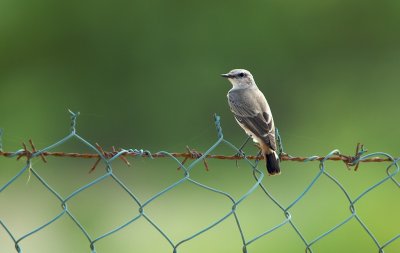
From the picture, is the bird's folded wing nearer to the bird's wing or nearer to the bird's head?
the bird's wing

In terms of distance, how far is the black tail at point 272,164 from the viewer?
16.3 feet

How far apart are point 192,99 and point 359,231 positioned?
234 inches

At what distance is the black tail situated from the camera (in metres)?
4.96

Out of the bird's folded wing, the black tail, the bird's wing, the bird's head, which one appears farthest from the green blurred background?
the black tail

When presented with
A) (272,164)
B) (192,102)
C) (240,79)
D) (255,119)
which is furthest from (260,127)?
(192,102)

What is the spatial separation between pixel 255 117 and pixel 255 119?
0.04 metres

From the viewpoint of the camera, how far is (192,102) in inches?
566

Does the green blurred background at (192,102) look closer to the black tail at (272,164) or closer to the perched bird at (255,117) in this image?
the perched bird at (255,117)

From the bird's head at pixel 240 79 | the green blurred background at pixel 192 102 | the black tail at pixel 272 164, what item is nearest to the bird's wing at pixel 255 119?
the black tail at pixel 272 164

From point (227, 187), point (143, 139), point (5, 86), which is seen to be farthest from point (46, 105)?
point (227, 187)

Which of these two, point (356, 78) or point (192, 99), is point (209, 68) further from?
point (356, 78)

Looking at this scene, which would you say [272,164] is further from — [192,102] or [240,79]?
[192,102]

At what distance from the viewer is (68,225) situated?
31.8 feet

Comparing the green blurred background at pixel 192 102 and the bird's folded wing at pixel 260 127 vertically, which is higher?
the bird's folded wing at pixel 260 127
